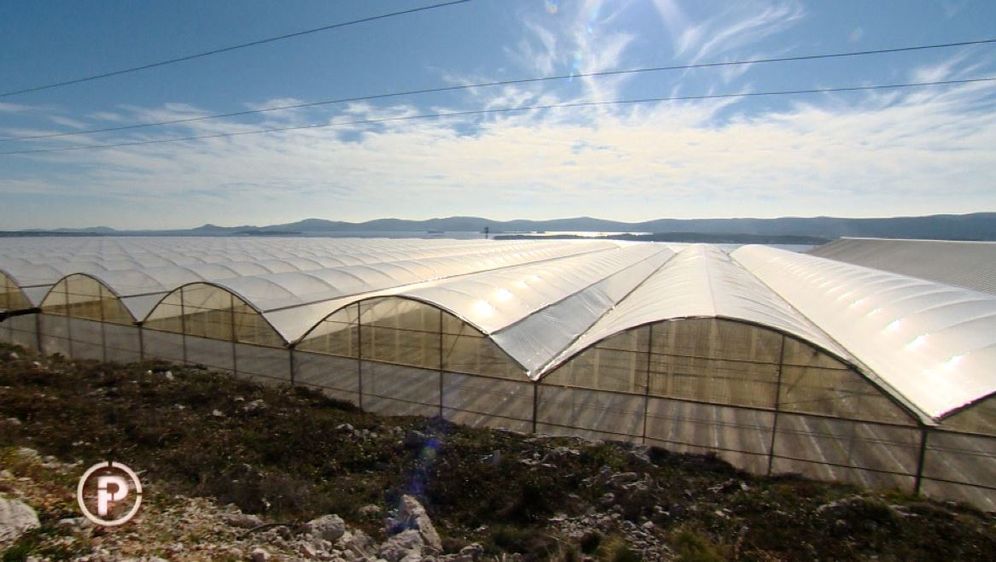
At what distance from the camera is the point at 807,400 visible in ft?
30.3

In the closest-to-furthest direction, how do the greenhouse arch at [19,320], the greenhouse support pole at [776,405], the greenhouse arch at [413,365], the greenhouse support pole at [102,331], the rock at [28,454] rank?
the rock at [28,454], the greenhouse support pole at [776,405], the greenhouse arch at [413,365], the greenhouse support pole at [102,331], the greenhouse arch at [19,320]

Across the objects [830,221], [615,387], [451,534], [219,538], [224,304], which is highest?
[830,221]

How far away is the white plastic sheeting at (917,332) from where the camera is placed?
8.66 m

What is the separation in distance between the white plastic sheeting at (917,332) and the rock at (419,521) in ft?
28.6

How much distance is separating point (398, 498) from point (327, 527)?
1.59 m

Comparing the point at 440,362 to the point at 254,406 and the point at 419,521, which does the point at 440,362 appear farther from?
the point at 419,521

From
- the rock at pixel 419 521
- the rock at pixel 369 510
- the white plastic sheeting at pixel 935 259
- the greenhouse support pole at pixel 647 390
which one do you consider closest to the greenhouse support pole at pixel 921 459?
the greenhouse support pole at pixel 647 390

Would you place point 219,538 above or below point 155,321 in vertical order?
below

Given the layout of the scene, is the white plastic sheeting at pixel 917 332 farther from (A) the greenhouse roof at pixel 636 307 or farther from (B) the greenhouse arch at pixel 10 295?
(B) the greenhouse arch at pixel 10 295

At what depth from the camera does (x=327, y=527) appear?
649 cm

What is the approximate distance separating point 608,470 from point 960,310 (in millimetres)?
10532

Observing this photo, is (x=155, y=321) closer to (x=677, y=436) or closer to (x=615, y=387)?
(x=615, y=387)

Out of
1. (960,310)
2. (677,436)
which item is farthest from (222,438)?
(960,310)

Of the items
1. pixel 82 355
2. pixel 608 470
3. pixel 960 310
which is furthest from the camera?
pixel 82 355
